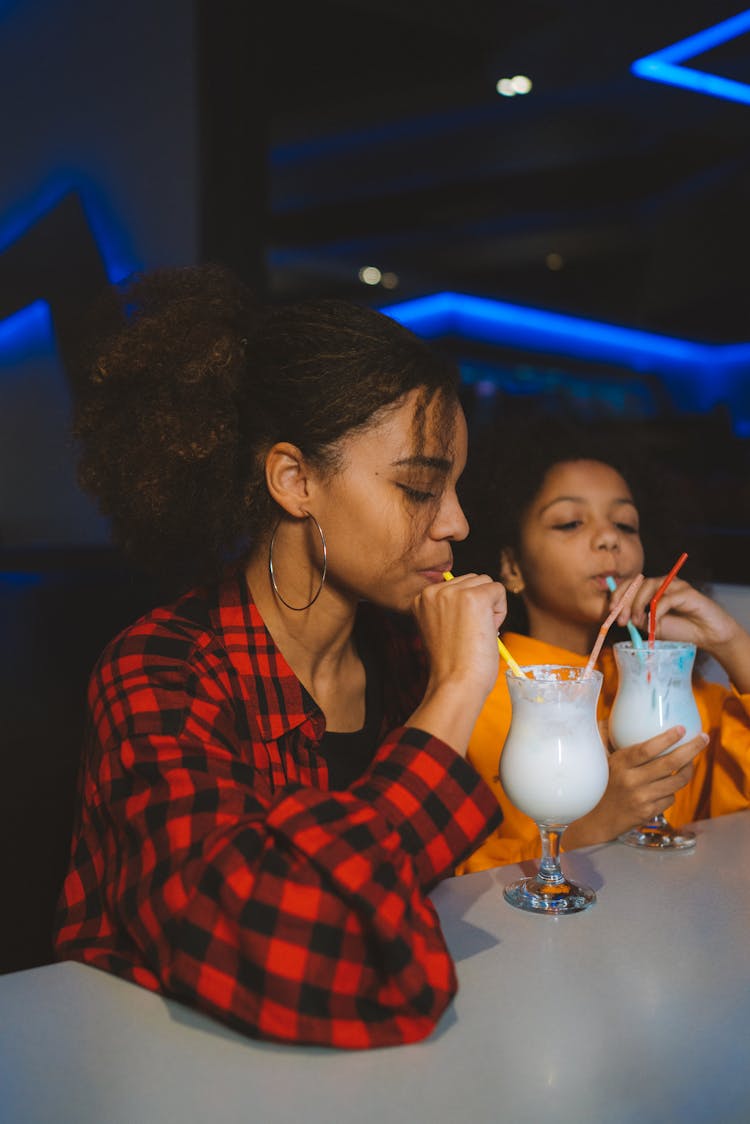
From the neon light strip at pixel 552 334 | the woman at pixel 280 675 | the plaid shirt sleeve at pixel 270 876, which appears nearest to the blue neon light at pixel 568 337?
the neon light strip at pixel 552 334

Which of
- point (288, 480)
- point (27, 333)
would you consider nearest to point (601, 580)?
point (288, 480)

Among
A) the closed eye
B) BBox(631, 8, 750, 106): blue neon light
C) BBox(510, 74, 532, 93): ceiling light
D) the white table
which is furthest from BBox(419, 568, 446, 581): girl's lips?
BBox(510, 74, 532, 93): ceiling light

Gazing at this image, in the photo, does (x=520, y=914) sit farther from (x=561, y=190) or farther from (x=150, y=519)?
(x=561, y=190)

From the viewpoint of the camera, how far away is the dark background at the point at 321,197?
2363 millimetres

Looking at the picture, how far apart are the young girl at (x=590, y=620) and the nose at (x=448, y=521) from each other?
38 centimetres

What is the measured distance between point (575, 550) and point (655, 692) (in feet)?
2.05

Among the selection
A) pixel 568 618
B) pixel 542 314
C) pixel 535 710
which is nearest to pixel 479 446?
pixel 568 618

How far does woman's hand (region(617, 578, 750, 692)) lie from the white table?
762 millimetres

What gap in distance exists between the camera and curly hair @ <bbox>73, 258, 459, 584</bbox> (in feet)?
4.74

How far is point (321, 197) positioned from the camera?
6.75m

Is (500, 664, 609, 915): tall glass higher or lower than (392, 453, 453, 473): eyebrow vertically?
lower

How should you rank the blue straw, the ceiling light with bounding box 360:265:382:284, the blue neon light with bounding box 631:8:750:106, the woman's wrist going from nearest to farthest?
the woman's wrist
the blue straw
the blue neon light with bounding box 631:8:750:106
the ceiling light with bounding box 360:265:382:284

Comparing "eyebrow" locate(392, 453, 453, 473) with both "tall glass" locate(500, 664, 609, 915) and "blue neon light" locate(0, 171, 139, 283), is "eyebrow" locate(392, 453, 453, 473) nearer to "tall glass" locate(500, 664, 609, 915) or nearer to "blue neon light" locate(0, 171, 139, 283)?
"tall glass" locate(500, 664, 609, 915)

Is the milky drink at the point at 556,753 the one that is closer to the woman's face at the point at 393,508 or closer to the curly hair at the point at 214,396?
the woman's face at the point at 393,508
